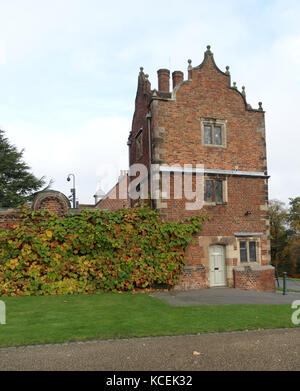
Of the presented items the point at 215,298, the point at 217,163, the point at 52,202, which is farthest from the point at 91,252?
the point at 217,163

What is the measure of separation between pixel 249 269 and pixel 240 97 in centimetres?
868

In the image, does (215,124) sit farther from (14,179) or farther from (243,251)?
(14,179)

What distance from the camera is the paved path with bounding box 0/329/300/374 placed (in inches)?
233

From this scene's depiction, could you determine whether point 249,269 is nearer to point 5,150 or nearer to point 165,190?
point 165,190

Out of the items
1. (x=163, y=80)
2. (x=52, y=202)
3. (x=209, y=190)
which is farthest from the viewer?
(x=163, y=80)

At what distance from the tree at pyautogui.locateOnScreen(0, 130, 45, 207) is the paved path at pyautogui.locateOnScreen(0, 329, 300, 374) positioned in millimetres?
30560

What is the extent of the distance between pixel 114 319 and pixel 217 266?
29.4ft

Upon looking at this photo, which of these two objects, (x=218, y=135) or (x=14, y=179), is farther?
(x=14, y=179)

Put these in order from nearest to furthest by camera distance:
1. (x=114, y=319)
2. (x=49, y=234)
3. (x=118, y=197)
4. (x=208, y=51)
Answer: (x=114, y=319)
(x=49, y=234)
(x=208, y=51)
(x=118, y=197)

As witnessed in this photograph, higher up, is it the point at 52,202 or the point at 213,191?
the point at 213,191

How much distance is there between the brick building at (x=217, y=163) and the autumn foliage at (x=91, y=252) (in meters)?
1.06

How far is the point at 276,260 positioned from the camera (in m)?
52.3

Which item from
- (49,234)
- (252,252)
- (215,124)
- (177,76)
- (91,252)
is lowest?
(252,252)

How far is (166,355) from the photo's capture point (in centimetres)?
646
